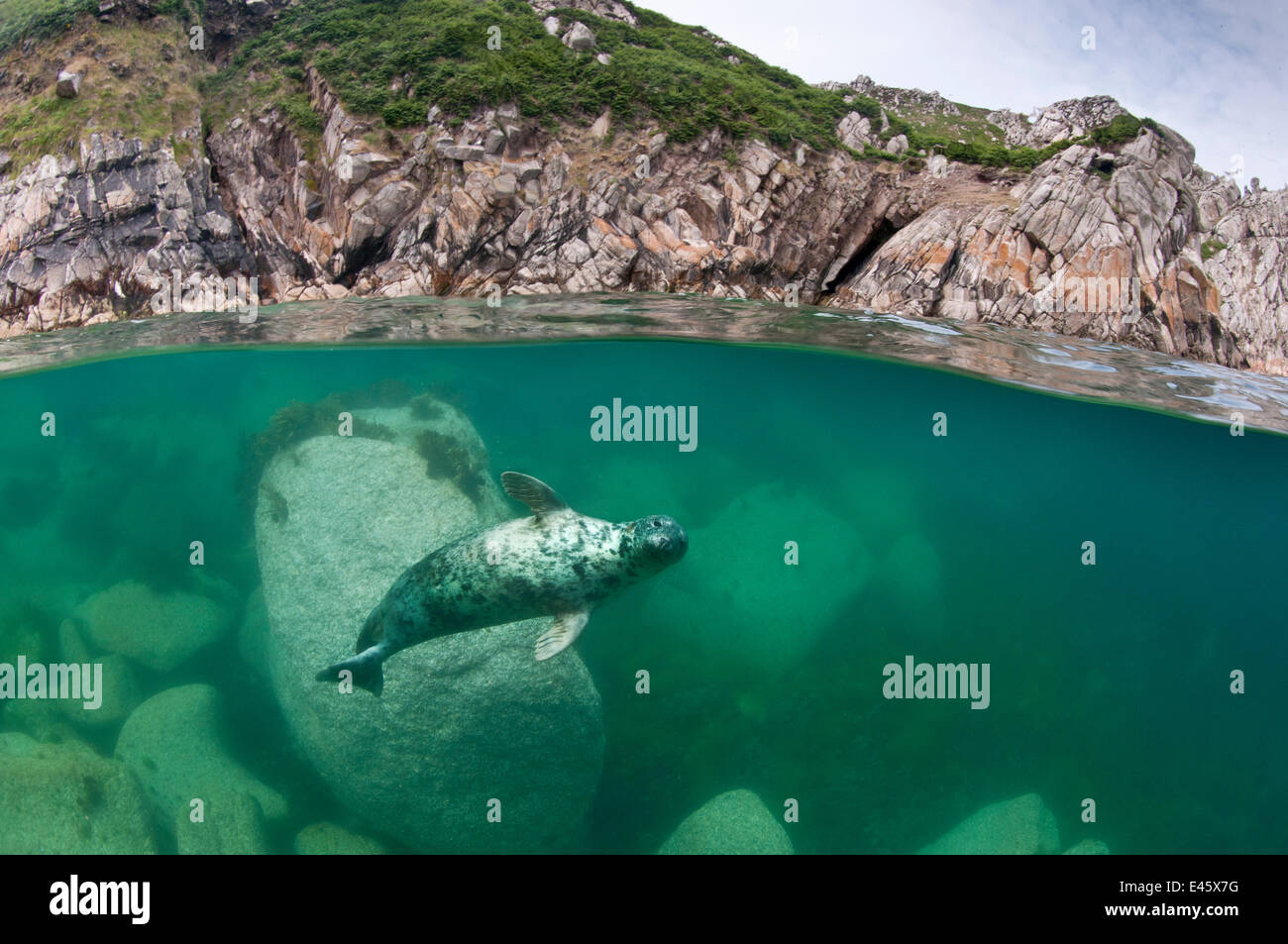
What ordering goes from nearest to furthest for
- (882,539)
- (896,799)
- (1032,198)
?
(896,799) → (882,539) → (1032,198)

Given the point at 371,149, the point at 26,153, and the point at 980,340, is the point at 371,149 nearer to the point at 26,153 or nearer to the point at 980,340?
the point at 26,153

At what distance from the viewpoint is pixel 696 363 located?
1494cm

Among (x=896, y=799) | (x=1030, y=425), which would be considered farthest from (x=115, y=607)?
(x=1030, y=425)

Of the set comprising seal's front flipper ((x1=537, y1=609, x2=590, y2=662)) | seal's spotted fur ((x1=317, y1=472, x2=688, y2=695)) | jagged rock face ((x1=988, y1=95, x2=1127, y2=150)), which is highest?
jagged rock face ((x1=988, y1=95, x2=1127, y2=150))

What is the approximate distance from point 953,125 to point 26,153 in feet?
108

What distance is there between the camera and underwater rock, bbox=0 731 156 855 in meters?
6.64

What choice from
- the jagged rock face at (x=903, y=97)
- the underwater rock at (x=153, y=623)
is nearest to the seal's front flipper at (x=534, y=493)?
the underwater rock at (x=153, y=623)

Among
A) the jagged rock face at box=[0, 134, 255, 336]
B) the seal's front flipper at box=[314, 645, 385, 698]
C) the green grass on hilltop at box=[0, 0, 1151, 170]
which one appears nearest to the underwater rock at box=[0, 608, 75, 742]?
the seal's front flipper at box=[314, 645, 385, 698]

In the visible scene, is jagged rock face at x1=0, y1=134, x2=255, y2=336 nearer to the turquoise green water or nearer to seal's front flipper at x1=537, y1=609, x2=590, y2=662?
the turquoise green water

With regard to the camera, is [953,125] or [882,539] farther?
[953,125]

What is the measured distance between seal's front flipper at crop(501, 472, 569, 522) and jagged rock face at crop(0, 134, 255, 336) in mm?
16418

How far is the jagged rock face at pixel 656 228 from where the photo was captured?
51.1ft

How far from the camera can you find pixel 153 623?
9180 mm

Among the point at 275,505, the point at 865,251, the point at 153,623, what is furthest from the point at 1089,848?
the point at 865,251
